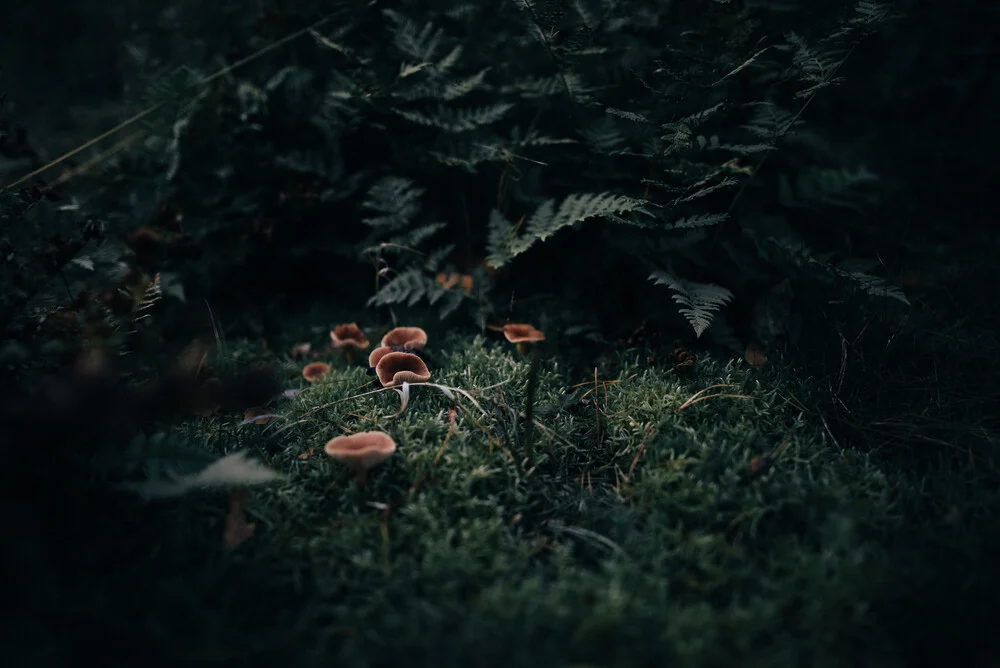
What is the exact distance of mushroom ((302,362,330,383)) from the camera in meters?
3.19

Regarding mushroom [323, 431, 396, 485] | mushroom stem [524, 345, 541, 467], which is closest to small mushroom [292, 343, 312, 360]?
mushroom [323, 431, 396, 485]

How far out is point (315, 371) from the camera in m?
3.25

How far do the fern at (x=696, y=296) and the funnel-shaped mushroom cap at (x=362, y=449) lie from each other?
54.7 inches

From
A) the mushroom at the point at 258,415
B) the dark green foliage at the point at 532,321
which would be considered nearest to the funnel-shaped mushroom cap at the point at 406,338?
the dark green foliage at the point at 532,321

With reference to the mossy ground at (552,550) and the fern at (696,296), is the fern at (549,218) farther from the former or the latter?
the mossy ground at (552,550)

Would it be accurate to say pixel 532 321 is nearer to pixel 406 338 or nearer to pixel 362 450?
pixel 406 338

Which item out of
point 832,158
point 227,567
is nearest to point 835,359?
point 832,158

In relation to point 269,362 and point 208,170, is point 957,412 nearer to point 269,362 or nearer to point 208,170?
point 269,362

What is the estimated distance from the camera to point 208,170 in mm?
3865

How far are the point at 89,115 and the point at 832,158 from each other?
4549 mm

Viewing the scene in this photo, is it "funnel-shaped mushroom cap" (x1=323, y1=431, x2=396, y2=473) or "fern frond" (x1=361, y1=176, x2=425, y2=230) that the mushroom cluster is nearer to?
"funnel-shaped mushroom cap" (x1=323, y1=431, x2=396, y2=473)

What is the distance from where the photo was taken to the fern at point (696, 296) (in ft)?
9.25

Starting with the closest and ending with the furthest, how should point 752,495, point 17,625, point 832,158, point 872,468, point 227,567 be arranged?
point 17,625 < point 227,567 < point 752,495 < point 872,468 < point 832,158

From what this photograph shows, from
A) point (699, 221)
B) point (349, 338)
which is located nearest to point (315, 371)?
point (349, 338)
